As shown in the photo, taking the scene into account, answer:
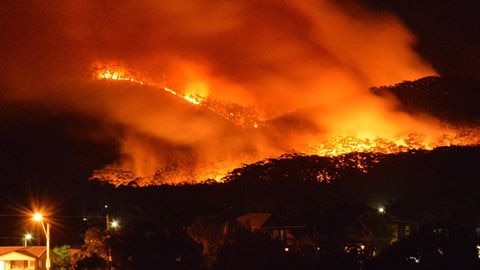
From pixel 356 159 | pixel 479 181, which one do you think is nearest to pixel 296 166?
pixel 356 159

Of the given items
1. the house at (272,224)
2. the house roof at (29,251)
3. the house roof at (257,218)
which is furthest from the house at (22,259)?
the house roof at (257,218)

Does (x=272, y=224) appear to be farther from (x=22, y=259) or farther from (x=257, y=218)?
(x=22, y=259)

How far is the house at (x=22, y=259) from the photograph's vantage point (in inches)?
2167

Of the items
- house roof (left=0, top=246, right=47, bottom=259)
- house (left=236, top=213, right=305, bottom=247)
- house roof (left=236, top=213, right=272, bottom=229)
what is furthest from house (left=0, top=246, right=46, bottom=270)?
house roof (left=236, top=213, right=272, bottom=229)

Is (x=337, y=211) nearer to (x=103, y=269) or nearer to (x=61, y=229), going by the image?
(x=103, y=269)

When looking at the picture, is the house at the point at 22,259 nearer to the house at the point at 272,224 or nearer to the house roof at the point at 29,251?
the house roof at the point at 29,251

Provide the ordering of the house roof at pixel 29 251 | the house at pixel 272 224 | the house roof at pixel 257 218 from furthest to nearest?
the house roof at pixel 257 218 < the house roof at pixel 29 251 < the house at pixel 272 224

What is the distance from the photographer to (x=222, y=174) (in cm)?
4862

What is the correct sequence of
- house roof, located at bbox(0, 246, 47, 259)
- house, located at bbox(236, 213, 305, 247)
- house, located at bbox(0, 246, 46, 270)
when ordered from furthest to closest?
house roof, located at bbox(0, 246, 47, 259)
house, located at bbox(0, 246, 46, 270)
house, located at bbox(236, 213, 305, 247)

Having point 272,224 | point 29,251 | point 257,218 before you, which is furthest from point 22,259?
point 272,224

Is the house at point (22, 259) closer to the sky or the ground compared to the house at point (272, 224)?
closer to the ground

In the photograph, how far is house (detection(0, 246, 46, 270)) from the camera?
55.0m

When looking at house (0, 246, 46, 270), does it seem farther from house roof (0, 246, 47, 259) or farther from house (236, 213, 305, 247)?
house (236, 213, 305, 247)

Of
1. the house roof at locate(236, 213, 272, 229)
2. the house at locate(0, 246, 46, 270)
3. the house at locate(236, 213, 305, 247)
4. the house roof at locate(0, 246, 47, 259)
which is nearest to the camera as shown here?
the house at locate(236, 213, 305, 247)
